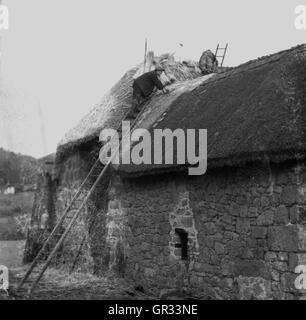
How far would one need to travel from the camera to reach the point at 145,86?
506 inches

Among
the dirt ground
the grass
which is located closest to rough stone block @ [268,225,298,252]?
the dirt ground

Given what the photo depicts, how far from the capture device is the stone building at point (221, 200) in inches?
272

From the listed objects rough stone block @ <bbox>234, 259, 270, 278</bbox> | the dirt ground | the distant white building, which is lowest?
the dirt ground

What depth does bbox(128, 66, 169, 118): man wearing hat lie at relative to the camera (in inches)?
496

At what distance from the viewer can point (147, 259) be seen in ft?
32.4

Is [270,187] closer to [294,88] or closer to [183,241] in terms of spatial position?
[294,88]

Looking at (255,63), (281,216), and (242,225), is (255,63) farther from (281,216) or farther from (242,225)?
(281,216)

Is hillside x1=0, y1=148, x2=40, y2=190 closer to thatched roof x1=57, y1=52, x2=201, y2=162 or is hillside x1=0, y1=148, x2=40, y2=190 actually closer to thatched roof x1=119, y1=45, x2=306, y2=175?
thatched roof x1=57, y1=52, x2=201, y2=162

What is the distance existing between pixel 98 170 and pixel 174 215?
11.1 feet

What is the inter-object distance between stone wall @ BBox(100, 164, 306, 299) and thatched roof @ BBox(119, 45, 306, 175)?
0.99 feet

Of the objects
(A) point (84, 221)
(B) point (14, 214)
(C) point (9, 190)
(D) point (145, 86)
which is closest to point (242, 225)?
(A) point (84, 221)

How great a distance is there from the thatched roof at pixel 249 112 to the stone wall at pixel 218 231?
0.30 metres

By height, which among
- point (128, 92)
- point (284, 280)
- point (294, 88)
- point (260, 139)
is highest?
point (128, 92)
